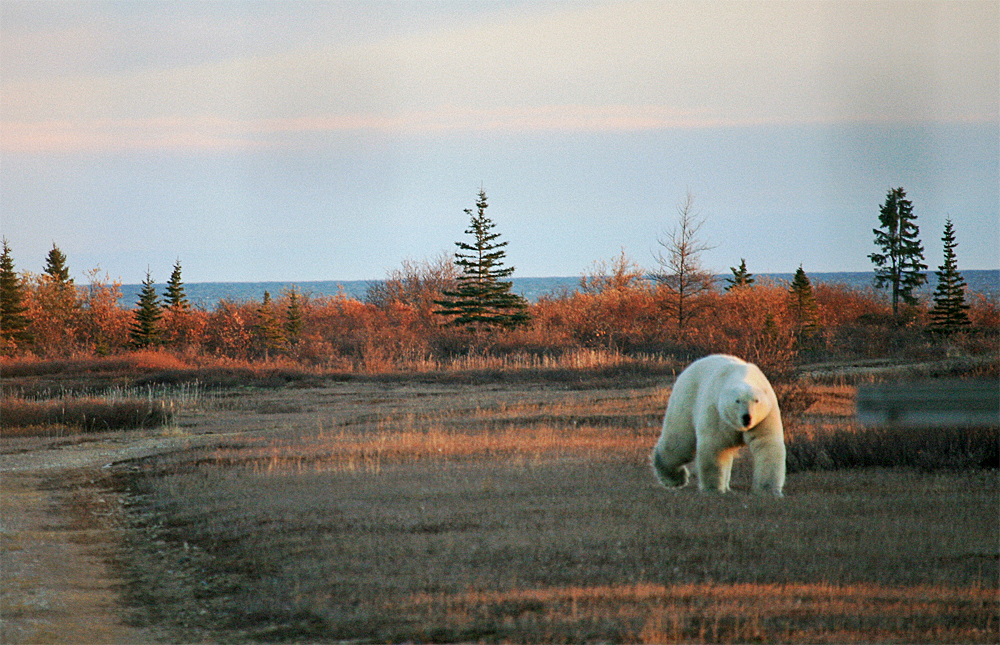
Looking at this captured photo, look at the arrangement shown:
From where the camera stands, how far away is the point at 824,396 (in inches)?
777

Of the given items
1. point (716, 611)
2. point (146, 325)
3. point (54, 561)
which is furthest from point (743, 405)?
point (146, 325)

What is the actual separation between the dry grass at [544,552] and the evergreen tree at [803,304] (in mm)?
28758

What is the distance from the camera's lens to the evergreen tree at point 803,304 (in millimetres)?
40062

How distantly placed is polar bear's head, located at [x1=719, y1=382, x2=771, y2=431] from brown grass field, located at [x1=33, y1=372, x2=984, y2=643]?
0.88m

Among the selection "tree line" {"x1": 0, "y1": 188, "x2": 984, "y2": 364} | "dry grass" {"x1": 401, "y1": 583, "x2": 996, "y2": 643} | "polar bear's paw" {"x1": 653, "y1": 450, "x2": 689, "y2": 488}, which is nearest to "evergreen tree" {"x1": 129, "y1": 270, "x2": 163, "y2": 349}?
"tree line" {"x1": 0, "y1": 188, "x2": 984, "y2": 364}

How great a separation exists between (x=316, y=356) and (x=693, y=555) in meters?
28.0

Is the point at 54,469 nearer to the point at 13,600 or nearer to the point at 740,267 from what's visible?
the point at 13,600

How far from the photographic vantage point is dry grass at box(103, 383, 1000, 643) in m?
6.09

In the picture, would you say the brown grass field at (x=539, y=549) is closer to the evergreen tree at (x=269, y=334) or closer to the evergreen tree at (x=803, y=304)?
the evergreen tree at (x=269, y=334)

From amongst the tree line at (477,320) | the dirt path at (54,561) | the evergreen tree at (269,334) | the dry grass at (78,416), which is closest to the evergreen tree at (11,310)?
the tree line at (477,320)

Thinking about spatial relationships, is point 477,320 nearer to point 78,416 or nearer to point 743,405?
point 78,416

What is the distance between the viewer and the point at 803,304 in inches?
1607

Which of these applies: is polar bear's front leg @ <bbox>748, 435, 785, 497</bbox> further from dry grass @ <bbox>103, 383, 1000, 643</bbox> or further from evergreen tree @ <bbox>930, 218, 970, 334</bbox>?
evergreen tree @ <bbox>930, 218, 970, 334</bbox>

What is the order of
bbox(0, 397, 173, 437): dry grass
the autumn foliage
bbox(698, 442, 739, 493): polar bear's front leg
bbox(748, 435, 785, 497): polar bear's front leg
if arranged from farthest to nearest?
the autumn foliage
bbox(0, 397, 173, 437): dry grass
bbox(698, 442, 739, 493): polar bear's front leg
bbox(748, 435, 785, 497): polar bear's front leg
